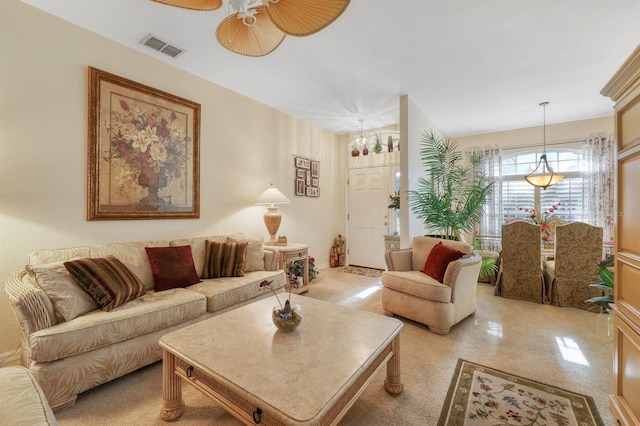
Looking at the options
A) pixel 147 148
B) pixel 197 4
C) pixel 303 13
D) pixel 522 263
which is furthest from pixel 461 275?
pixel 147 148

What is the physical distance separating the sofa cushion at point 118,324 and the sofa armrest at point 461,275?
2264 mm

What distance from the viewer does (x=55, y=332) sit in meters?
1.54

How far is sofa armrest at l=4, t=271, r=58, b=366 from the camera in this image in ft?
5.01

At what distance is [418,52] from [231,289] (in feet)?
9.77

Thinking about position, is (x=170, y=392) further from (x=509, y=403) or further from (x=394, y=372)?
(x=509, y=403)

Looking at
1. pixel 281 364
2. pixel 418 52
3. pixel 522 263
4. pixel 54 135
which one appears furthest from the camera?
pixel 522 263

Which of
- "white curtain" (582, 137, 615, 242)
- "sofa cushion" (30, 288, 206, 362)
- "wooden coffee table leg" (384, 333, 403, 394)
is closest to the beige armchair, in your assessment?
"wooden coffee table leg" (384, 333, 403, 394)

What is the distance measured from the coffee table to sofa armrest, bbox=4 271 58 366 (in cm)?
80

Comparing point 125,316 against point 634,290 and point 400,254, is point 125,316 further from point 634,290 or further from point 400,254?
point 634,290

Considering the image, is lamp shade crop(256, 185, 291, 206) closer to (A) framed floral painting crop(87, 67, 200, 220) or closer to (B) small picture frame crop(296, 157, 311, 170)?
(A) framed floral painting crop(87, 67, 200, 220)

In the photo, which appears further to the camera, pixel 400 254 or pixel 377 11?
pixel 400 254

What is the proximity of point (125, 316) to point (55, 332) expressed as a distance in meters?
0.34

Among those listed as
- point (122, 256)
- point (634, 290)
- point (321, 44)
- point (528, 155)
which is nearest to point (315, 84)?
point (321, 44)

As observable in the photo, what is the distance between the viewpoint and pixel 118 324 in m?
1.75
